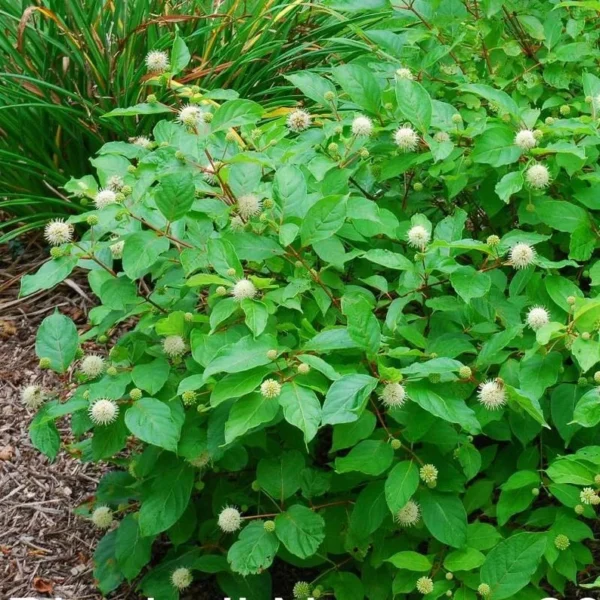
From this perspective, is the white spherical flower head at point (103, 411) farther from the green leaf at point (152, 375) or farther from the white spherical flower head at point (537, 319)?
the white spherical flower head at point (537, 319)

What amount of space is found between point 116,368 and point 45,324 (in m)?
0.22

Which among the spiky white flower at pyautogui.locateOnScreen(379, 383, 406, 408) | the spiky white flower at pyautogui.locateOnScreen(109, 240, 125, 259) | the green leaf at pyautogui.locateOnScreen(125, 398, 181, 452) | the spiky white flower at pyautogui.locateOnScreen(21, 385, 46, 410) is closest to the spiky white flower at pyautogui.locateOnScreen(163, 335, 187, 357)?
the green leaf at pyautogui.locateOnScreen(125, 398, 181, 452)

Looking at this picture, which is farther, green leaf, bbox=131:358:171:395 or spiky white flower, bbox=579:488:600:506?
green leaf, bbox=131:358:171:395

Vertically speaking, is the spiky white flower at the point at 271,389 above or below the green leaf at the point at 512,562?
above

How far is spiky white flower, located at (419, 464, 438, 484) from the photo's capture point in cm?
→ 181

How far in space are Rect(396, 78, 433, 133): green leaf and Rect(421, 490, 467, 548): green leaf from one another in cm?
76

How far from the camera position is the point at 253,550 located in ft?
5.99

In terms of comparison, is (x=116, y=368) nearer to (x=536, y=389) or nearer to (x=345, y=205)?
(x=345, y=205)

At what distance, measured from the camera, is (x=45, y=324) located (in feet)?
6.51

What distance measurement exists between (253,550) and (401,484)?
0.33 meters

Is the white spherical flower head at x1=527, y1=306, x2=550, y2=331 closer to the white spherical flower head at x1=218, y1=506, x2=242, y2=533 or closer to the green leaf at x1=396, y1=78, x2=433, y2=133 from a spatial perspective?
the green leaf at x1=396, y1=78, x2=433, y2=133

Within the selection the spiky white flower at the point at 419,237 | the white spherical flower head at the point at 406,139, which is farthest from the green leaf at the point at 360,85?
the spiky white flower at the point at 419,237

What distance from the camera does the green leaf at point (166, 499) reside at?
1930mm

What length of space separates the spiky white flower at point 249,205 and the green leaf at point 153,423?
1.37 ft
